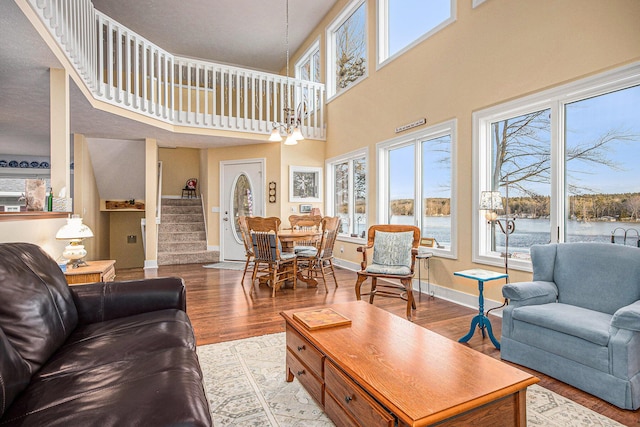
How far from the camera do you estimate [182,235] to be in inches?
306

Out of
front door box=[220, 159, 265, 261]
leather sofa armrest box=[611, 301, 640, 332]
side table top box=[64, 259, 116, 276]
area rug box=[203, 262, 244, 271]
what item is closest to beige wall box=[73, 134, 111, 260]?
area rug box=[203, 262, 244, 271]

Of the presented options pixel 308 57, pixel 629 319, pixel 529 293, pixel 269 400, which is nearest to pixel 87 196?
pixel 308 57

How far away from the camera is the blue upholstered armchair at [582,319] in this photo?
6.22ft

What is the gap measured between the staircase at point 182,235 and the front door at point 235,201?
0.38m

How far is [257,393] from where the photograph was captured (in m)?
2.06

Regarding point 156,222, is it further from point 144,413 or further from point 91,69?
point 144,413

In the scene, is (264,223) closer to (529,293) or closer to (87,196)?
(529,293)

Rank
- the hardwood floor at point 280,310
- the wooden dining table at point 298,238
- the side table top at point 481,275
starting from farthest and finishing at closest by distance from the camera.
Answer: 1. the wooden dining table at point 298,238
2. the side table top at point 481,275
3. the hardwood floor at point 280,310

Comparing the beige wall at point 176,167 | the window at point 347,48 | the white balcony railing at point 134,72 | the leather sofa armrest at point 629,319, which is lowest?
the leather sofa armrest at point 629,319

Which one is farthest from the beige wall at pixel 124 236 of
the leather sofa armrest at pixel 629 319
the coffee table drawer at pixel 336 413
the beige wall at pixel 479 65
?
the leather sofa armrest at pixel 629 319

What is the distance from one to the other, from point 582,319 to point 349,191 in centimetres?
471

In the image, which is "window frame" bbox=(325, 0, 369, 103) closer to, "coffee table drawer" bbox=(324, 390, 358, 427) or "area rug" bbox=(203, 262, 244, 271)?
"area rug" bbox=(203, 262, 244, 271)

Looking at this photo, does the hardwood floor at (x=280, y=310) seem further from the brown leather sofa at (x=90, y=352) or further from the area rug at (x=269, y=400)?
the brown leather sofa at (x=90, y=352)

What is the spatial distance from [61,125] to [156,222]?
11.1 feet
